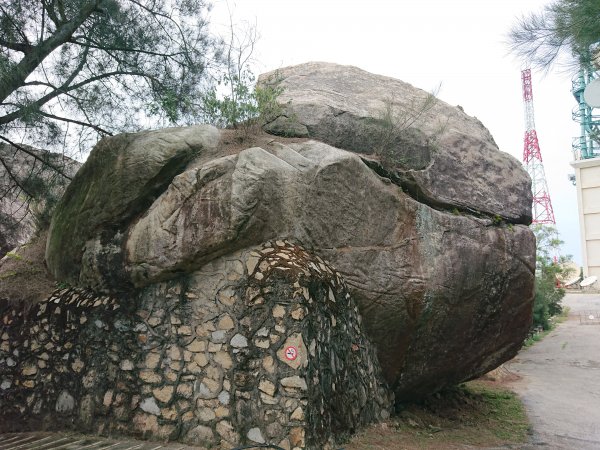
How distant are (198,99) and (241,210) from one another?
2420mm

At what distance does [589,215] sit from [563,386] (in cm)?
2763

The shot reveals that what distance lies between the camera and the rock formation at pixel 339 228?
5539 mm

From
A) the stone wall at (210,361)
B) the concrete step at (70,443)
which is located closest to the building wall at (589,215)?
the stone wall at (210,361)

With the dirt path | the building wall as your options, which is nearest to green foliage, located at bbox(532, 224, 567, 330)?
the dirt path

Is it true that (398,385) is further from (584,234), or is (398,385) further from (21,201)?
(584,234)

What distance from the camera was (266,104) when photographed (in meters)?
6.85

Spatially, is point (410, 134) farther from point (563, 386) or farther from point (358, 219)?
point (563, 386)

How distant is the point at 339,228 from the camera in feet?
20.2

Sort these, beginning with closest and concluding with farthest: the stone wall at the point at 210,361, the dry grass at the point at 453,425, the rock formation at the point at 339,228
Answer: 1. the stone wall at the point at 210,361
2. the rock formation at the point at 339,228
3. the dry grass at the point at 453,425

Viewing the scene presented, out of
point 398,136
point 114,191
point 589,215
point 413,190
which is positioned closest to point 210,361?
point 114,191

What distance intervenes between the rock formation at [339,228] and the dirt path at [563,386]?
125 cm

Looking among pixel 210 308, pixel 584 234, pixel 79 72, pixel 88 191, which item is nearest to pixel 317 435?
pixel 210 308

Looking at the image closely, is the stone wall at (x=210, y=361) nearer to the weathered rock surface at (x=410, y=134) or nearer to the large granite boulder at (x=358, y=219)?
the large granite boulder at (x=358, y=219)

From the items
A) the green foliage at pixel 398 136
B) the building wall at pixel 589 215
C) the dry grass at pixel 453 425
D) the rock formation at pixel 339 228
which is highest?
the building wall at pixel 589 215
